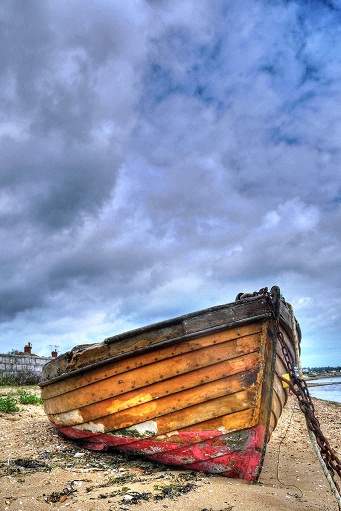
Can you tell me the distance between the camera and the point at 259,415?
4.31 metres

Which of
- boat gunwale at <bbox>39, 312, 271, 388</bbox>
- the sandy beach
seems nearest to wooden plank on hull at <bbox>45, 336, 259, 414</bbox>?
boat gunwale at <bbox>39, 312, 271, 388</bbox>

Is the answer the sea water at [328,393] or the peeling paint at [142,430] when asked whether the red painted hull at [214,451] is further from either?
the sea water at [328,393]

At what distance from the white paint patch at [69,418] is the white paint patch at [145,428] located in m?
0.99

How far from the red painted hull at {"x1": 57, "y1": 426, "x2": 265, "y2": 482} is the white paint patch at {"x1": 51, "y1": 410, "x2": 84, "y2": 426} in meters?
1.17

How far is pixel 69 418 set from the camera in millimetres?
5672

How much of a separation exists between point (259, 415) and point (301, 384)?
59 centimetres

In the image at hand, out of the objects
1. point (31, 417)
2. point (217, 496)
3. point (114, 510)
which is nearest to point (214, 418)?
point (217, 496)

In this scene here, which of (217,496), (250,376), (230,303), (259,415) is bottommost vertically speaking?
(217,496)

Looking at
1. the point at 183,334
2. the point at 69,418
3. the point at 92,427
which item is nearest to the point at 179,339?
the point at 183,334

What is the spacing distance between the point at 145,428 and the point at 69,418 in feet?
5.20

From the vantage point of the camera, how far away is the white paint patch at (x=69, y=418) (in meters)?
5.40

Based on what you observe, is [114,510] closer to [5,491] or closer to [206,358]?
[5,491]

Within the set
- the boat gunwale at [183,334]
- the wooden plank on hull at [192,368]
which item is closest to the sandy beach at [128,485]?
the wooden plank on hull at [192,368]

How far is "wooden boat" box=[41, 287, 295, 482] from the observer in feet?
14.2
